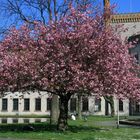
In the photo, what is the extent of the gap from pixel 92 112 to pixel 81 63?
194ft

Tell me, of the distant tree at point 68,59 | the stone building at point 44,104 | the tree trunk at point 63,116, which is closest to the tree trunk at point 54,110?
the tree trunk at point 63,116

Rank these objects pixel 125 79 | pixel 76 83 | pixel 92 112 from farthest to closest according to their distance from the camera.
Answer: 1. pixel 92 112
2. pixel 125 79
3. pixel 76 83

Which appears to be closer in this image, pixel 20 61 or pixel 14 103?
pixel 20 61

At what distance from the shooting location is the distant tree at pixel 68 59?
25.0 metres

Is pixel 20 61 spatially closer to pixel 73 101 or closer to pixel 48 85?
pixel 48 85

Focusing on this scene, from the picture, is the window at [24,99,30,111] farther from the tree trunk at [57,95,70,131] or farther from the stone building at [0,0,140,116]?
the tree trunk at [57,95,70,131]

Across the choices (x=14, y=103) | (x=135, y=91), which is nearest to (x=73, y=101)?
(x=14, y=103)

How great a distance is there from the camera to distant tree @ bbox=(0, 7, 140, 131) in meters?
25.0

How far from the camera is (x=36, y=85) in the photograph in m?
26.2

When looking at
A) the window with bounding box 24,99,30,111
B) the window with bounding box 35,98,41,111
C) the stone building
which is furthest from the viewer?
the window with bounding box 24,99,30,111

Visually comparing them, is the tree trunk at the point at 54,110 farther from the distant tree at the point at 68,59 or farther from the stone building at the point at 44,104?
the stone building at the point at 44,104

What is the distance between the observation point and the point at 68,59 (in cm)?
2498

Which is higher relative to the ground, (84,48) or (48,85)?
(84,48)

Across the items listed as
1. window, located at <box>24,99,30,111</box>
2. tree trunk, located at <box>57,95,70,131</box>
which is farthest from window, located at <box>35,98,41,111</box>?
tree trunk, located at <box>57,95,70,131</box>
